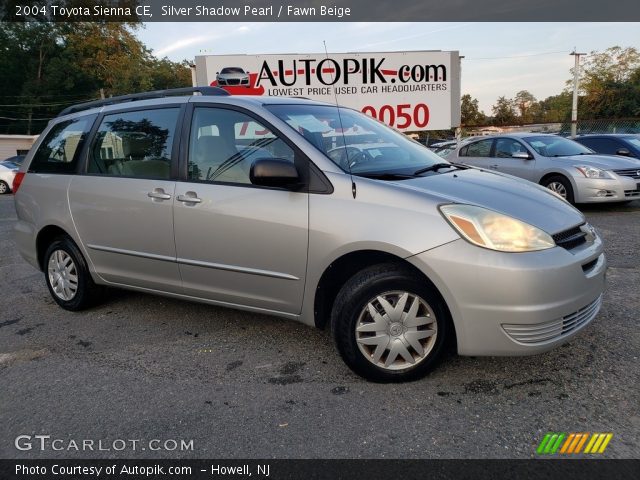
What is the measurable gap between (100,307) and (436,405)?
316 centimetres

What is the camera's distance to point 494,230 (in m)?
2.53

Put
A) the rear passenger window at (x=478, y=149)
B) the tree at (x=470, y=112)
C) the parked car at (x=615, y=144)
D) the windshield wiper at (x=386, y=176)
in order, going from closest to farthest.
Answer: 1. the windshield wiper at (x=386, y=176)
2. the rear passenger window at (x=478, y=149)
3. the parked car at (x=615, y=144)
4. the tree at (x=470, y=112)

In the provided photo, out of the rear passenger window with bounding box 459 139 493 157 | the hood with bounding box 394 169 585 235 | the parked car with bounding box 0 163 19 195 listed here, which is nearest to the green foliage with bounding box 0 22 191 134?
the parked car with bounding box 0 163 19 195

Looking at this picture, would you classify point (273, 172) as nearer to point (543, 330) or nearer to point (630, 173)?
point (543, 330)

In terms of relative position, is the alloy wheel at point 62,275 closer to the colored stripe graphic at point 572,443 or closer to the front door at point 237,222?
the front door at point 237,222

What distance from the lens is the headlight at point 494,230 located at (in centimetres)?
Answer: 250

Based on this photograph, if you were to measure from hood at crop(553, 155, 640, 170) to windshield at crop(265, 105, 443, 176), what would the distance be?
5.65 metres

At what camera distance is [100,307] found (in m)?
4.39

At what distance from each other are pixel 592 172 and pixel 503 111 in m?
62.6

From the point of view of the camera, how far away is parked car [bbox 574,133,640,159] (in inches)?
379

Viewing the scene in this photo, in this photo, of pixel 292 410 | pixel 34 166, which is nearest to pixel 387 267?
pixel 292 410

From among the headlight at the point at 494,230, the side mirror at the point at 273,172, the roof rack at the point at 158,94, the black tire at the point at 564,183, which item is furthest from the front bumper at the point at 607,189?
the side mirror at the point at 273,172

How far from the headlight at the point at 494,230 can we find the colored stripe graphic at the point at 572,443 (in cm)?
89

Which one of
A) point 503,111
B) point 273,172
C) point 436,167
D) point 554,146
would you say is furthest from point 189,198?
point 503,111
